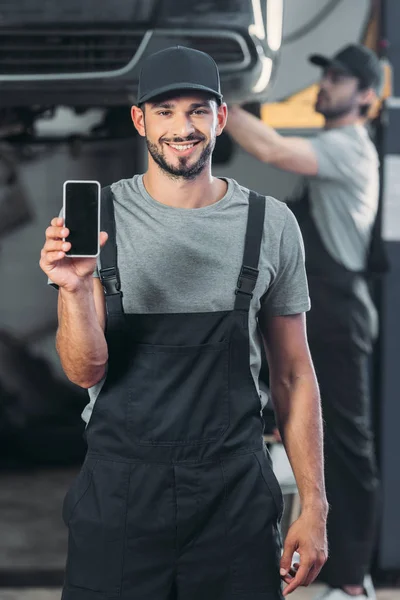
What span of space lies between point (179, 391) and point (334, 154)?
1.96 meters

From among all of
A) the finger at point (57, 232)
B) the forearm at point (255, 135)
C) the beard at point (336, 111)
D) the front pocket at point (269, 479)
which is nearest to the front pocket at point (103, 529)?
the front pocket at point (269, 479)

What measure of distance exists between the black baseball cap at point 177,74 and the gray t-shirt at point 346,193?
1.72m

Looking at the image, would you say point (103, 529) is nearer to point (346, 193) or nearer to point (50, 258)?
point (50, 258)

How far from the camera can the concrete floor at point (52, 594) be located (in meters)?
3.81

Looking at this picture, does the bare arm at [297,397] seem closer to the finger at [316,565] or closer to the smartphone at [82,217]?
the finger at [316,565]

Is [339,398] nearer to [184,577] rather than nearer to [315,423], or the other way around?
[315,423]

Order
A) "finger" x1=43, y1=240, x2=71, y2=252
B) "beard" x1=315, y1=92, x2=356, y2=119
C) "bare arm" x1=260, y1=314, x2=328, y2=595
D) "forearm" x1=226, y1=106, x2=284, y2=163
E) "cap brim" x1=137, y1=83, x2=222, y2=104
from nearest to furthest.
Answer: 1. "finger" x1=43, y1=240, x2=71, y2=252
2. "cap brim" x1=137, y1=83, x2=222, y2=104
3. "bare arm" x1=260, y1=314, x2=328, y2=595
4. "forearm" x1=226, y1=106, x2=284, y2=163
5. "beard" x1=315, y1=92, x2=356, y2=119

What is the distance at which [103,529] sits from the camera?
191cm

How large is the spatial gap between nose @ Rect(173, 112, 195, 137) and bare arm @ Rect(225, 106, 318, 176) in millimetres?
1688

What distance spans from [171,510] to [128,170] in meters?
3.69

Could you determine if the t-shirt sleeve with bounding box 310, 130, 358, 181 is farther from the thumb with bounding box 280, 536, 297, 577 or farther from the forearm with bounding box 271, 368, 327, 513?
the thumb with bounding box 280, 536, 297, 577

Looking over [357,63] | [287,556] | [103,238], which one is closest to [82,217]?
[103,238]

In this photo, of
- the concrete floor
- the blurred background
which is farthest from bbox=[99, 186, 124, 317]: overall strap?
the concrete floor

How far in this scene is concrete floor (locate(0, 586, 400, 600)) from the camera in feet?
12.5
